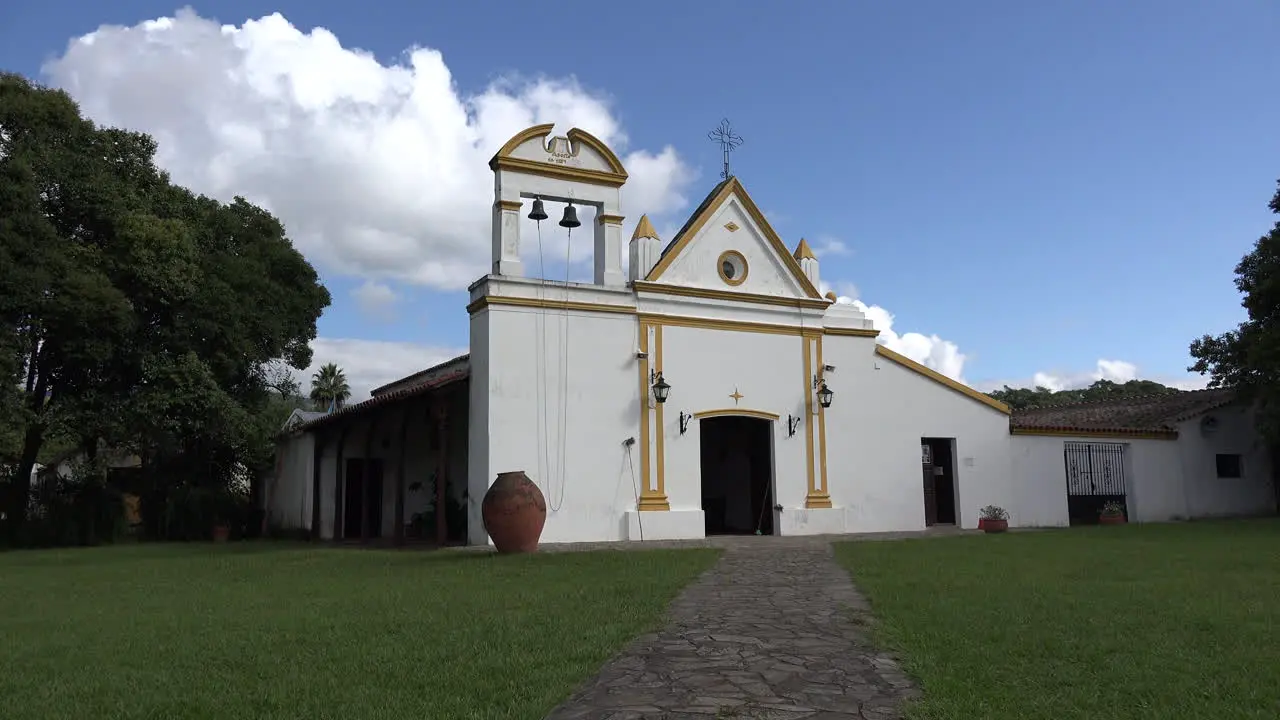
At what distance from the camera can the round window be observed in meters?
18.4

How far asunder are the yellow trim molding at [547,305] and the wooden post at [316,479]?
6.21 metres

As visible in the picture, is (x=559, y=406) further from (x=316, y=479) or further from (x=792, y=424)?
(x=316, y=479)

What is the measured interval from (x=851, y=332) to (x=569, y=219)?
6266 mm

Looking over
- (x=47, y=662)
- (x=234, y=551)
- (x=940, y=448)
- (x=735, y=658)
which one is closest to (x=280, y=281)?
(x=234, y=551)

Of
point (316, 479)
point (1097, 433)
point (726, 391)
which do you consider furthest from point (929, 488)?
point (316, 479)

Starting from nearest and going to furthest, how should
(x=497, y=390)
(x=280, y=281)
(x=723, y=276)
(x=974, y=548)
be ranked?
(x=974, y=548), (x=497, y=390), (x=723, y=276), (x=280, y=281)

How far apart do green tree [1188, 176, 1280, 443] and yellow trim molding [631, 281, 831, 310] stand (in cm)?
928

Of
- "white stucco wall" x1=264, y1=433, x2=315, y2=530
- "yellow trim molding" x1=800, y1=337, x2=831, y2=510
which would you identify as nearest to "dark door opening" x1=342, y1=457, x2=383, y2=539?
"white stucco wall" x1=264, y1=433, x2=315, y2=530

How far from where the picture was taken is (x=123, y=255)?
19500mm

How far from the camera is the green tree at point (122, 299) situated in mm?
18156

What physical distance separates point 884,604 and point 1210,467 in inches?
742

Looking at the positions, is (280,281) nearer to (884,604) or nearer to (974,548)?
(974,548)

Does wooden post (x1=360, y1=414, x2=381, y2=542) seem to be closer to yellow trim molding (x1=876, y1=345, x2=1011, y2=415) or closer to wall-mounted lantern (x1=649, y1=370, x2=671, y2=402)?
wall-mounted lantern (x1=649, y1=370, x2=671, y2=402)

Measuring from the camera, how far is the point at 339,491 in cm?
2103
